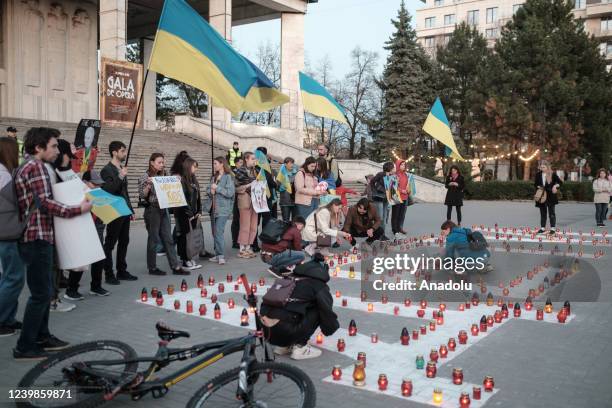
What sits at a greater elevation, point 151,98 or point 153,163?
point 151,98

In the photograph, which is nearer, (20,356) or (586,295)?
(20,356)

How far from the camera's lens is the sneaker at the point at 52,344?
17.2 feet

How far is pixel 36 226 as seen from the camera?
485cm

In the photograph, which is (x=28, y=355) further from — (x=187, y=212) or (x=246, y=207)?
(x=246, y=207)

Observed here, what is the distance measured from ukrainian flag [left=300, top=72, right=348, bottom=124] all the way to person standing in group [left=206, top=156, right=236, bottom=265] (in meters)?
3.76

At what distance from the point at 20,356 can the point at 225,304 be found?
273 centimetres

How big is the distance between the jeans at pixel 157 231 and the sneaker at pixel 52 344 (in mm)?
3692

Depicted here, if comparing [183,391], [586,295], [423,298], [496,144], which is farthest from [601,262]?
[496,144]

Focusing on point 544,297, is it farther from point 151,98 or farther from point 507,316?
point 151,98

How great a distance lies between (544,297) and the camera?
7.86 m

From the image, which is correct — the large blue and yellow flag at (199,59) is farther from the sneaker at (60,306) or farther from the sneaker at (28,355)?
the sneaker at (28,355)

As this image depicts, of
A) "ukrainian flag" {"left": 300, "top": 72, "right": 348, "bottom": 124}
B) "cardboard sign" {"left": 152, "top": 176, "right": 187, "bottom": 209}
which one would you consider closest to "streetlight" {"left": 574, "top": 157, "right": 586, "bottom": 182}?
"ukrainian flag" {"left": 300, "top": 72, "right": 348, "bottom": 124}

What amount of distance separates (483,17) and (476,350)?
71606 millimetres

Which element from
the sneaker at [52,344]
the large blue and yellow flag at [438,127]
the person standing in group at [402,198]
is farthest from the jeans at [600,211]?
the sneaker at [52,344]
